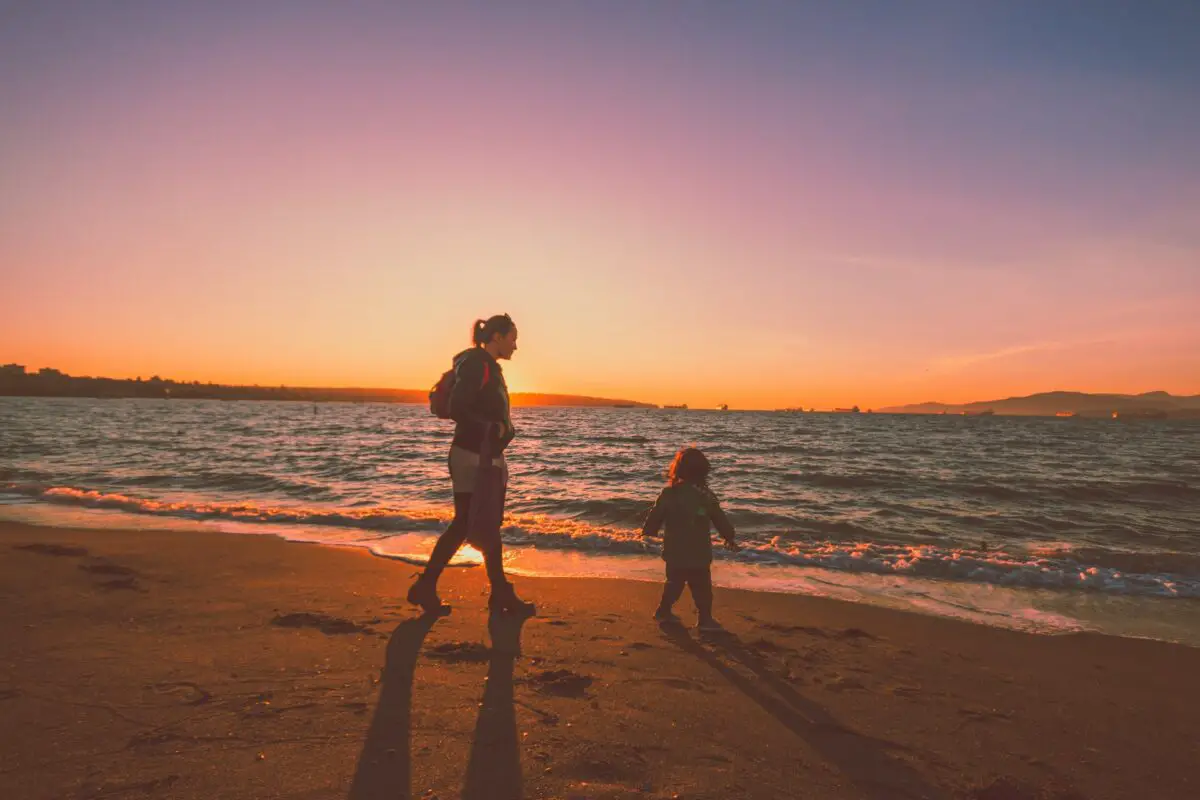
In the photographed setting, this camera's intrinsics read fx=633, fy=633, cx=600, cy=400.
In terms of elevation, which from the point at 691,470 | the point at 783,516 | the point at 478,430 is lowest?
the point at 783,516

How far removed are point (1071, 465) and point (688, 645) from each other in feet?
105

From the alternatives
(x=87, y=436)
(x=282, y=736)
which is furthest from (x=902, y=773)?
(x=87, y=436)

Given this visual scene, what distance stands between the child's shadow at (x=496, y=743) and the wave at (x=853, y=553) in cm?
534

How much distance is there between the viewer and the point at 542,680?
12.6 feet

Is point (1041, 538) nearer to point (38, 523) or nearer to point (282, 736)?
point (282, 736)

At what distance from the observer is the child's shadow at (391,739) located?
101 inches

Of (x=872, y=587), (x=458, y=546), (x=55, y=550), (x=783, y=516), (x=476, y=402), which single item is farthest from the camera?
(x=783, y=516)

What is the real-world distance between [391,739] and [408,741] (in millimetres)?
83

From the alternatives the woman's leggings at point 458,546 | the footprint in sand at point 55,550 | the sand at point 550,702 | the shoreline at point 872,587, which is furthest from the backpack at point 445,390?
the footprint in sand at point 55,550

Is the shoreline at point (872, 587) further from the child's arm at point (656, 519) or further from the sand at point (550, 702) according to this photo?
the child's arm at point (656, 519)

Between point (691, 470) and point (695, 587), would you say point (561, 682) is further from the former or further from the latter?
point (691, 470)

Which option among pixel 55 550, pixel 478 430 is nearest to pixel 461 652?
pixel 478 430

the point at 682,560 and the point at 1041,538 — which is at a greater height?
the point at 682,560

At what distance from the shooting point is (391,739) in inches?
117
